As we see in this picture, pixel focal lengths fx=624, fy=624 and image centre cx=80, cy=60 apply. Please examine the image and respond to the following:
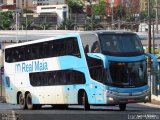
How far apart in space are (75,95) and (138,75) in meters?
3.72

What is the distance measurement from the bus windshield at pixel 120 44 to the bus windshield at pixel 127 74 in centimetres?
56

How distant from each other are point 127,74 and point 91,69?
1.80 metres

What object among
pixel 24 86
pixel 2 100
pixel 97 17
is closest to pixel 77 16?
pixel 97 17

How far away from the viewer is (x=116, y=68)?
30078 millimetres

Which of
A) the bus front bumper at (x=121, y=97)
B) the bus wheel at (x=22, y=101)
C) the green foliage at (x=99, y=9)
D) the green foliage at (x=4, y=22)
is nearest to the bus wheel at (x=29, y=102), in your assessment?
the bus wheel at (x=22, y=101)

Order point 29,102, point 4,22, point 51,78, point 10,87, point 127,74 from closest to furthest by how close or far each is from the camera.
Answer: point 127,74 → point 51,78 → point 29,102 → point 10,87 → point 4,22

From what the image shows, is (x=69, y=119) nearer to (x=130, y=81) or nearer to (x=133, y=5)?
(x=130, y=81)

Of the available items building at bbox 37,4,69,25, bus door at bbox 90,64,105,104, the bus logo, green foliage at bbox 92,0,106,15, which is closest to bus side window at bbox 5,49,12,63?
the bus logo

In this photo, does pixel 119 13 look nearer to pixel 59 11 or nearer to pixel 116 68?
pixel 59 11

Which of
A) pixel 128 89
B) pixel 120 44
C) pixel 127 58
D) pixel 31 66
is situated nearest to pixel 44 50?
pixel 31 66

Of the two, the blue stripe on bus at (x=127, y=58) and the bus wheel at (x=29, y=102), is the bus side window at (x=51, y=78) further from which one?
the blue stripe on bus at (x=127, y=58)

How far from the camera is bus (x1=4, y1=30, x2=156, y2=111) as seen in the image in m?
30.1

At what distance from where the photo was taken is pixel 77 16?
171m

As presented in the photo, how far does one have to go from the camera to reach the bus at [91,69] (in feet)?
98.6
